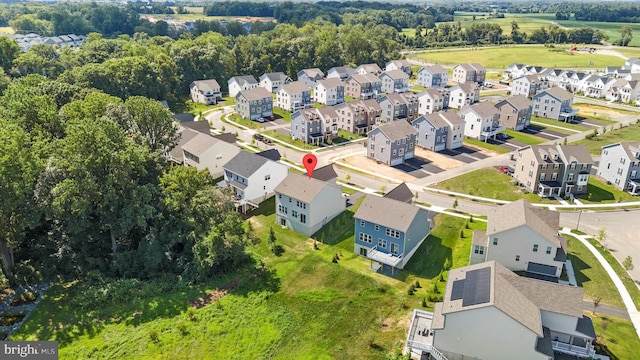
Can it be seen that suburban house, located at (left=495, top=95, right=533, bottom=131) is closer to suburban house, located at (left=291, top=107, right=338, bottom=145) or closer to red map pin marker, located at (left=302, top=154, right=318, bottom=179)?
suburban house, located at (left=291, top=107, right=338, bottom=145)

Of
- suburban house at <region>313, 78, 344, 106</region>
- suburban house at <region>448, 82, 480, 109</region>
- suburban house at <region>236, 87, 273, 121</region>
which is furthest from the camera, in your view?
suburban house at <region>313, 78, 344, 106</region>

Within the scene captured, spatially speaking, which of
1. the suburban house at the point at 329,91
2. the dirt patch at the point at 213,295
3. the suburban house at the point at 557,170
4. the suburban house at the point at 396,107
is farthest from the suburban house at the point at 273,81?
the dirt patch at the point at 213,295

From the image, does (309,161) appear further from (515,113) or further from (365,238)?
(515,113)

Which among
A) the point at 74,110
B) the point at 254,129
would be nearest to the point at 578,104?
the point at 254,129

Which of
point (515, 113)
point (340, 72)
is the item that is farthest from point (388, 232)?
point (340, 72)

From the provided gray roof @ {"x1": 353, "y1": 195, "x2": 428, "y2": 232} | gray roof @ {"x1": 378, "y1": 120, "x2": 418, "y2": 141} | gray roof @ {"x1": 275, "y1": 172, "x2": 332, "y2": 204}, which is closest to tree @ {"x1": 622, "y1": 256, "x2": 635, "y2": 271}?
gray roof @ {"x1": 353, "y1": 195, "x2": 428, "y2": 232}

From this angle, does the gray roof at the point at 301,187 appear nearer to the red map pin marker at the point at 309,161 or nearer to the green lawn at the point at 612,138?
the red map pin marker at the point at 309,161
